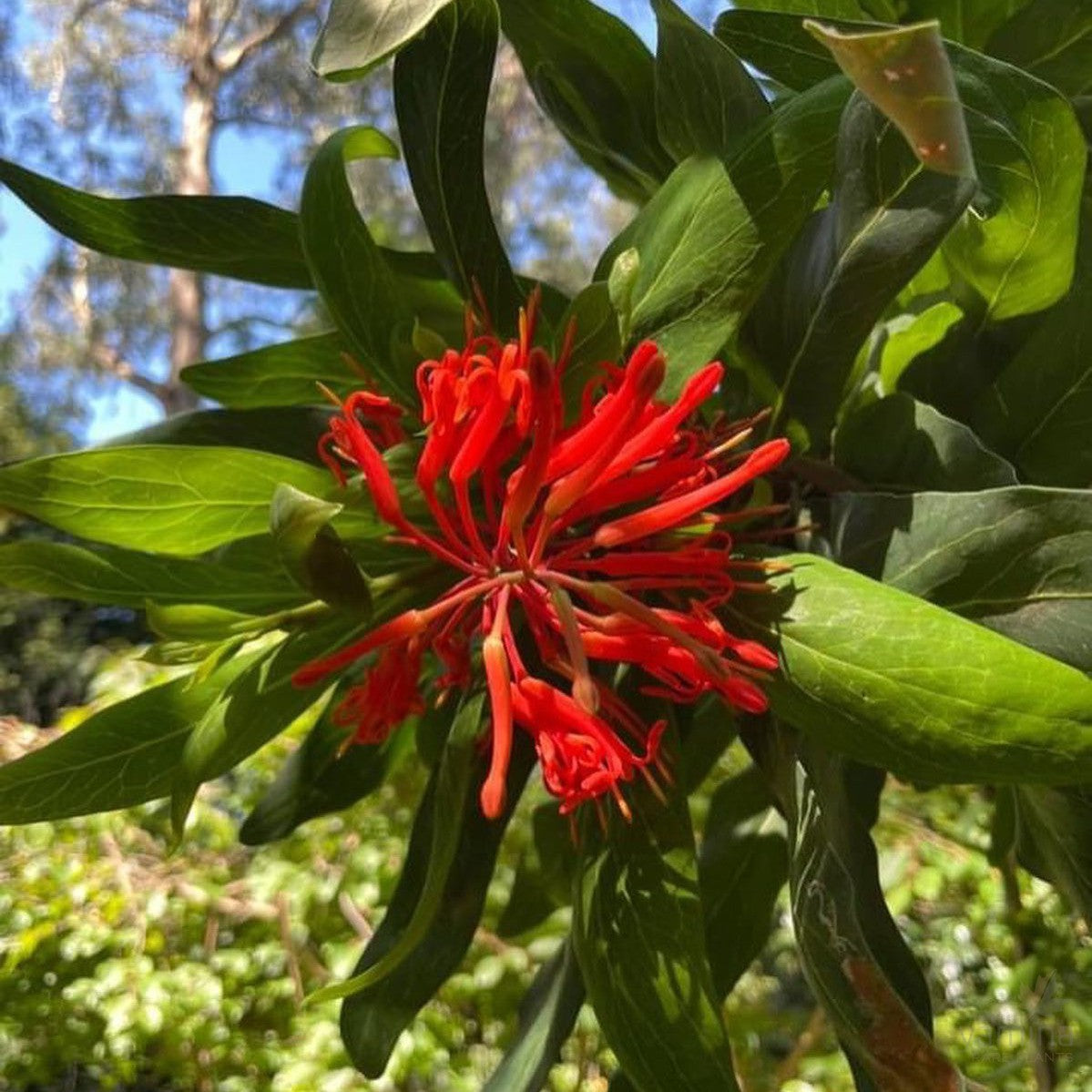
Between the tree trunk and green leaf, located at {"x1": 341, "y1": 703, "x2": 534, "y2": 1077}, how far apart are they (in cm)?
511

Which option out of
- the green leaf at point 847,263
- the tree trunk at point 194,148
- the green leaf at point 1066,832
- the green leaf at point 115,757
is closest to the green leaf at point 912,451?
the green leaf at point 847,263

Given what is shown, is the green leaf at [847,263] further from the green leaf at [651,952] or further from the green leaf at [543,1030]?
the green leaf at [543,1030]

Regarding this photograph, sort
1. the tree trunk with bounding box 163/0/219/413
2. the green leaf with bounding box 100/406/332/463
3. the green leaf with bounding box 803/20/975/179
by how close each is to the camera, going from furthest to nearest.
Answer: the tree trunk with bounding box 163/0/219/413
the green leaf with bounding box 100/406/332/463
the green leaf with bounding box 803/20/975/179

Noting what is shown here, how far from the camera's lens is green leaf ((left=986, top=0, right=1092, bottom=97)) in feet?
1.54

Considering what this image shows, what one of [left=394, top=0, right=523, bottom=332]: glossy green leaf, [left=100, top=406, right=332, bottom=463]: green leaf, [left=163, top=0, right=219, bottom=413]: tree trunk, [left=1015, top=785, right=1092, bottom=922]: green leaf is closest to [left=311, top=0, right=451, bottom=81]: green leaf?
[left=394, top=0, right=523, bottom=332]: glossy green leaf

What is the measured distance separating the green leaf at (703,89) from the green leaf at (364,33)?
119 millimetres

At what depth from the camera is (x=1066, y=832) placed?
0.46m

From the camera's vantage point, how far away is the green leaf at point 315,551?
296 millimetres

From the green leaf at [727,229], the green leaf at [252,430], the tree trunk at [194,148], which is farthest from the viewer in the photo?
the tree trunk at [194,148]

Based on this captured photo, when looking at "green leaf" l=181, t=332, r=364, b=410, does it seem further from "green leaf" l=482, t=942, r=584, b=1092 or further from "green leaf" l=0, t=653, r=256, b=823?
"green leaf" l=482, t=942, r=584, b=1092

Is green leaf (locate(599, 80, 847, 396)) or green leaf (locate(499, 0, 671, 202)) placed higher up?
green leaf (locate(499, 0, 671, 202))

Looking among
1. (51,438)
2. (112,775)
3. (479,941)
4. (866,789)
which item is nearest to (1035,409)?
(866,789)

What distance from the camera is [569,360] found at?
38 cm

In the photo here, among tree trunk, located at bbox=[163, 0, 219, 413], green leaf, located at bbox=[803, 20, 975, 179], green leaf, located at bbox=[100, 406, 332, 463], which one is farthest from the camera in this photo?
tree trunk, located at bbox=[163, 0, 219, 413]
